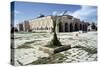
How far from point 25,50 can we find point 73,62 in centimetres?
70

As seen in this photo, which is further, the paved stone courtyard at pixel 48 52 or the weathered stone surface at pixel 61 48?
the weathered stone surface at pixel 61 48

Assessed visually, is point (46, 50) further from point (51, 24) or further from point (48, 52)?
point (51, 24)

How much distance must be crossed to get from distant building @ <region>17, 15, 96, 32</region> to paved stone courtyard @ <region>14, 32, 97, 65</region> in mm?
66

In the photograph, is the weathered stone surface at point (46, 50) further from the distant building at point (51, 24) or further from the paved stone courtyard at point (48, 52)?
the distant building at point (51, 24)

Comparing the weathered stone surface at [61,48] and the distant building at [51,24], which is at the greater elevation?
the distant building at [51,24]

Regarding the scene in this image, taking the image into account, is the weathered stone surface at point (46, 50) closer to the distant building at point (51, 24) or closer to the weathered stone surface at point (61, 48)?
the weathered stone surface at point (61, 48)

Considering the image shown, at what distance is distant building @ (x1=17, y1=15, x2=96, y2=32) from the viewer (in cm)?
240

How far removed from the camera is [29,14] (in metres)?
2.41

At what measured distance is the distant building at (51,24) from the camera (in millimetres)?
2402

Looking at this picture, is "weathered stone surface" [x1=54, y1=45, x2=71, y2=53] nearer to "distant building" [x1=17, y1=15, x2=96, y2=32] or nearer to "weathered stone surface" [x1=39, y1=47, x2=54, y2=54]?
"weathered stone surface" [x1=39, y1=47, x2=54, y2=54]

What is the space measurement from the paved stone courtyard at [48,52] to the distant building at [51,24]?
0.07 meters

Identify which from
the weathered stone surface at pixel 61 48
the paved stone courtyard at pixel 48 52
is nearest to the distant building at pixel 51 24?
the paved stone courtyard at pixel 48 52
